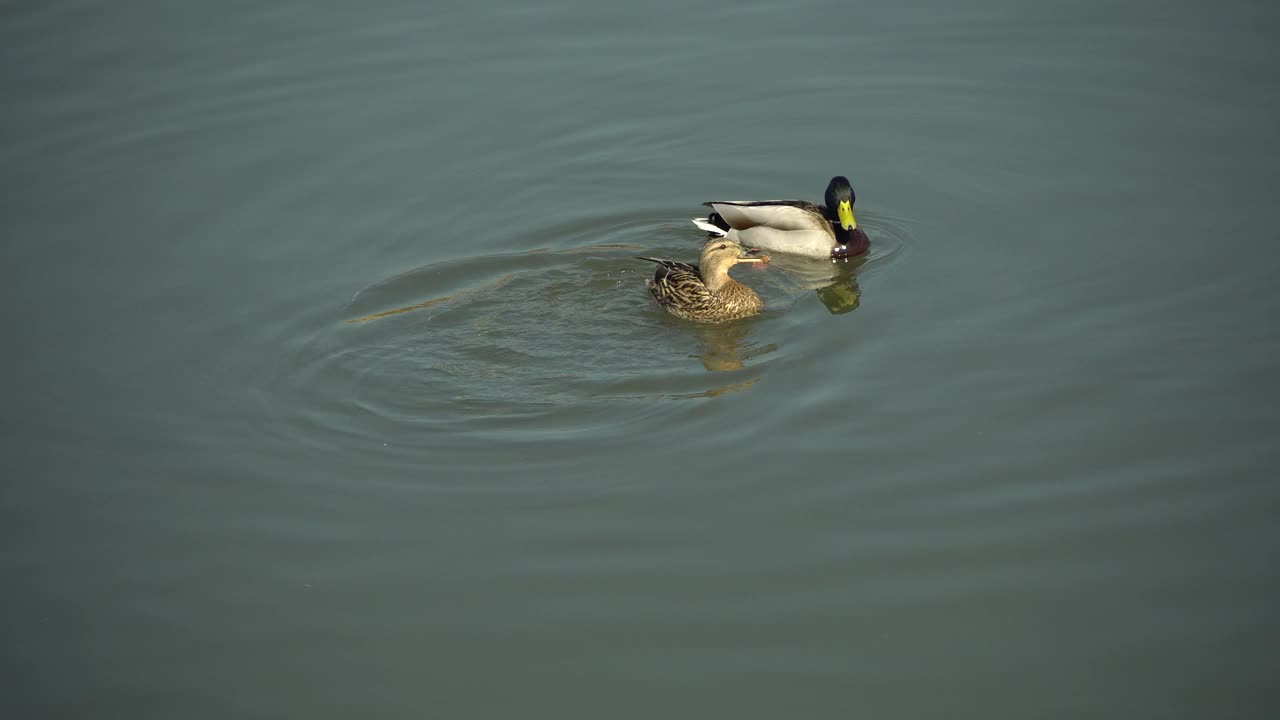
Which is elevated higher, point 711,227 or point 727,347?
point 711,227

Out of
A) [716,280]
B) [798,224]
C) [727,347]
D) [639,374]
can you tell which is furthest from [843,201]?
[639,374]

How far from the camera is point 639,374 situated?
8.05 meters

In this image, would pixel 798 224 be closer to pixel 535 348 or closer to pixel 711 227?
pixel 711 227

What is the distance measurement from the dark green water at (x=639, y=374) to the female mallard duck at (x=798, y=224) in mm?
207

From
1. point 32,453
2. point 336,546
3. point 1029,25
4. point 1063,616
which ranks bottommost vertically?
point 1063,616

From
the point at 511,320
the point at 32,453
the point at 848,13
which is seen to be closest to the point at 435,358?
the point at 511,320

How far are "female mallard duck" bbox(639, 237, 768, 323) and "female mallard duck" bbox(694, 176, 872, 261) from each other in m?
0.50

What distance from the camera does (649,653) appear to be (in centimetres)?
558

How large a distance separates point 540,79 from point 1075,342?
6.48 metres

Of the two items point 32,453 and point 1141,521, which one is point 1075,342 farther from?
point 32,453

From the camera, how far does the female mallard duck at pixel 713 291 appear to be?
890 cm

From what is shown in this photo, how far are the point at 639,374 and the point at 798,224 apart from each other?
2586 mm

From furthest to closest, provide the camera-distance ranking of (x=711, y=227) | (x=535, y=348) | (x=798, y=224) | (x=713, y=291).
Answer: (x=711, y=227)
(x=798, y=224)
(x=713, y=291)
(x=535, y=348)

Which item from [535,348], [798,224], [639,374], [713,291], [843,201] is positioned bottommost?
[639,374]
